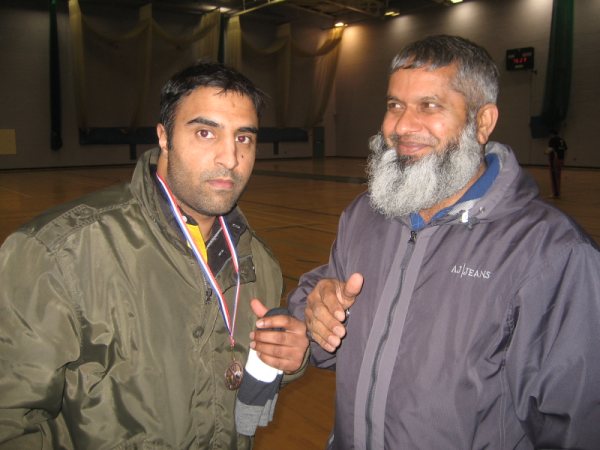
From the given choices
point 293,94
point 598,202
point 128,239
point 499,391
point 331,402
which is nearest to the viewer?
point 499,391

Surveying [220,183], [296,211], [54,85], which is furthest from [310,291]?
[54,85]

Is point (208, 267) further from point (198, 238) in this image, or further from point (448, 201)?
point (448, 201)

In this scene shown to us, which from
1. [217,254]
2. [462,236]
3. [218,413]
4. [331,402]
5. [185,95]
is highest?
[185,95]

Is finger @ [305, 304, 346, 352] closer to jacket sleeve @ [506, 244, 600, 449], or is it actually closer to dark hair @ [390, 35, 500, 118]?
jacket sleeve @ [506, 244, 600, 449]

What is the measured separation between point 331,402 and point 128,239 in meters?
1.93

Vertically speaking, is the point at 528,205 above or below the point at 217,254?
above

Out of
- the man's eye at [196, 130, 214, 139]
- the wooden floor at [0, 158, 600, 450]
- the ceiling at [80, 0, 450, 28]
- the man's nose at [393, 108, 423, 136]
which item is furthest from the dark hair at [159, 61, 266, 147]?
the ceiling at [80, 0, 450, 28]

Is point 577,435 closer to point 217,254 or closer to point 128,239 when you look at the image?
point 217,254

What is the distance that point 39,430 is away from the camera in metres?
1.48

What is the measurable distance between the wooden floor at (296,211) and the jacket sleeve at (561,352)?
1.56 m

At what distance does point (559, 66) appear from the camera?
16969 mm

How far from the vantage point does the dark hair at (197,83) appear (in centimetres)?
181

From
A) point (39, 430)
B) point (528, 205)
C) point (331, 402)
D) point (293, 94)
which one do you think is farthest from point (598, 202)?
point (293, 94)

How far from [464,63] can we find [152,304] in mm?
1307
